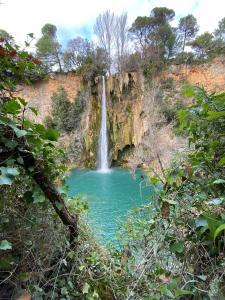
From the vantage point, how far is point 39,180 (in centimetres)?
118

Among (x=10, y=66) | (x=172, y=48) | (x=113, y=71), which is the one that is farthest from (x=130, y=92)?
(x=10, y=66)

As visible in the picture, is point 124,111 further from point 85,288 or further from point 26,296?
point 26,296

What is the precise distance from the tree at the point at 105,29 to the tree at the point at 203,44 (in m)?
5.99

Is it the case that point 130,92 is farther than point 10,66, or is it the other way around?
point 130,92

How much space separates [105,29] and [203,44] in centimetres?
745

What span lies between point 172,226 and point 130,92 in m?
15.6

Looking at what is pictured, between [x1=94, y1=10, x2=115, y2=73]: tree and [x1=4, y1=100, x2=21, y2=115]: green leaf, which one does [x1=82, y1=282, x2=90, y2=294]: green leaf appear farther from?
[x1=94, y1=10, x2=115, y2=73]: tree

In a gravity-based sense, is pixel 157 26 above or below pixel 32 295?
above

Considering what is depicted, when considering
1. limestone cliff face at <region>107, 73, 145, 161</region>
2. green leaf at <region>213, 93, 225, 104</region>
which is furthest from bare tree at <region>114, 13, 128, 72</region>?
green leaf at <region>213, 93, 225, 104</region>

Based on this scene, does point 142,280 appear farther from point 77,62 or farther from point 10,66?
point 77,62

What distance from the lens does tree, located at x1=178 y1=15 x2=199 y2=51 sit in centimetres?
1661

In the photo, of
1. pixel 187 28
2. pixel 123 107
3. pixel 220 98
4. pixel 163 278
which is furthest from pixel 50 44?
pixel 163 278

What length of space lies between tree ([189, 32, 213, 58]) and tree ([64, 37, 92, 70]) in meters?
7.05

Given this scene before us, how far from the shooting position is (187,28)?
56.0 feet
